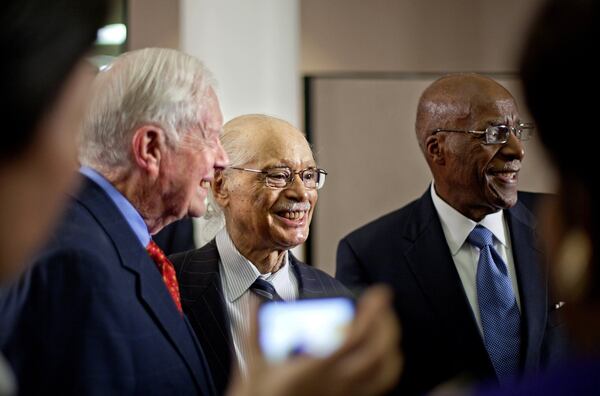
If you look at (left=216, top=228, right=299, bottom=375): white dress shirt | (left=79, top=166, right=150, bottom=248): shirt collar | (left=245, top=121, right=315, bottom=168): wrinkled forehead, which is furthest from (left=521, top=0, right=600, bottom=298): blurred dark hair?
(left=245, top=121, right=315, bottom=168): wrinkled forehead

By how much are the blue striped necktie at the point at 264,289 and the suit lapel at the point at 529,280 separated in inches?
28.4

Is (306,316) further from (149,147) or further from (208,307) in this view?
(208,307)

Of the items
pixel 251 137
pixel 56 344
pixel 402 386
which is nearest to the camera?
pixel 56 344

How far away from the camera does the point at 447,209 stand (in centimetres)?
306

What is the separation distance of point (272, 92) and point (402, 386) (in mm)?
2864

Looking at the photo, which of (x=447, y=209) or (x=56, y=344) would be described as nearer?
(x=56, y=344)

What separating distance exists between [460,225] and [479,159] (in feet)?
0.91

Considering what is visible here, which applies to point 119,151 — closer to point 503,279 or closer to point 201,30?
point 503,279

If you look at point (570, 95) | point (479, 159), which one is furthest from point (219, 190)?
point (570, 95)

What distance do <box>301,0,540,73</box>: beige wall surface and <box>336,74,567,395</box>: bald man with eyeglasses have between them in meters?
3.02

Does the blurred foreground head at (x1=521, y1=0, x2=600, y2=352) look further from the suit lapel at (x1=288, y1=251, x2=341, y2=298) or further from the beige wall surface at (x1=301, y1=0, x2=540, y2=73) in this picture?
the beige wall surface at (x1=301, y1=0, x2=540, y2=73)

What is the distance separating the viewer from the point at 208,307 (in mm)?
2627

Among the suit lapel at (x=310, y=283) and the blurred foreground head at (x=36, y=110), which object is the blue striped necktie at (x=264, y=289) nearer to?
the suit lapel at (x=310, y=283)

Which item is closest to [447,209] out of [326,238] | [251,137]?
[251,137]
